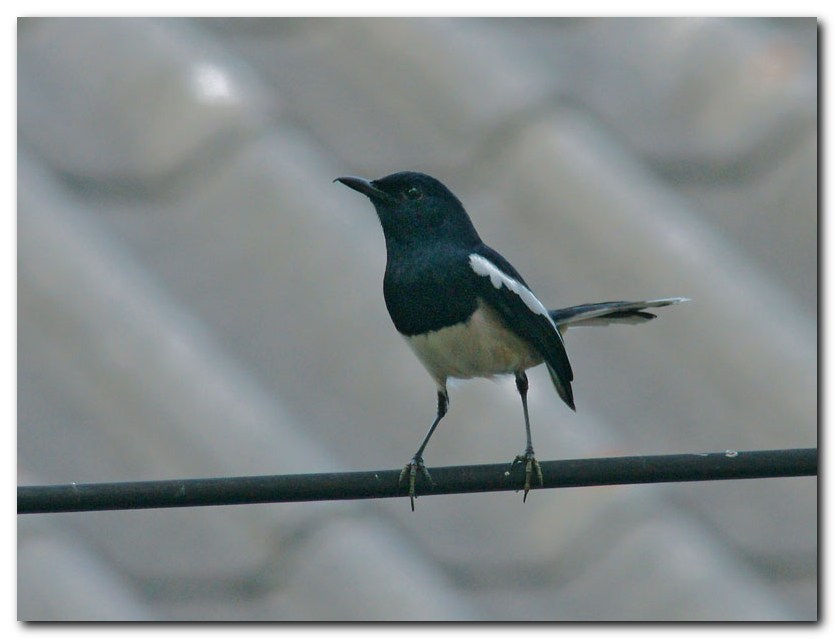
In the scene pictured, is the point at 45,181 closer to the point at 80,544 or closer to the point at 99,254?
the point at 99,254

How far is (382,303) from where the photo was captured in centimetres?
216

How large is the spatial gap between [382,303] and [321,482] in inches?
38.6

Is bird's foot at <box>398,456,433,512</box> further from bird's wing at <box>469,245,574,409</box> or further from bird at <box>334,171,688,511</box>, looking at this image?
bird's wing at <box>469,245,574,409</box>

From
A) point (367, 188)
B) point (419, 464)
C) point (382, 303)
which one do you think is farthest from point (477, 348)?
point (382, 303)

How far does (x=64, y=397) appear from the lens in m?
2.13

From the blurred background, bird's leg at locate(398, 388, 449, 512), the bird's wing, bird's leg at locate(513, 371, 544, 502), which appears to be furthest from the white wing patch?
the blurred background

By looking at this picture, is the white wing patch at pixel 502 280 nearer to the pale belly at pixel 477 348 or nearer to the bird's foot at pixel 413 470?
the pale belly at pixel 477 348

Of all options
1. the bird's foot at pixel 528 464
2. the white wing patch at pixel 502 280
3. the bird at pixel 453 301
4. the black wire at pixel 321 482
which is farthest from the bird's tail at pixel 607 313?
the black wire at pixel 321 482

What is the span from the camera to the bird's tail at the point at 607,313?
5.91 ft

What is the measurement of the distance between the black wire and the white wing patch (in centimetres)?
48

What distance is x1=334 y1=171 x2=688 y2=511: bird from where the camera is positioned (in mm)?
1663

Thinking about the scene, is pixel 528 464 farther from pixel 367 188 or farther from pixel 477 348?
pixel 367 188

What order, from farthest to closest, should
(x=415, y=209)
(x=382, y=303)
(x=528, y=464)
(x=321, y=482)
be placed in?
1. (x=382, y=303)
2. (x=415, y=209)
3. (x=528, y=464)
4. (x=321, y=482)

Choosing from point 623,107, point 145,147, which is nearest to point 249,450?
point 145,147
